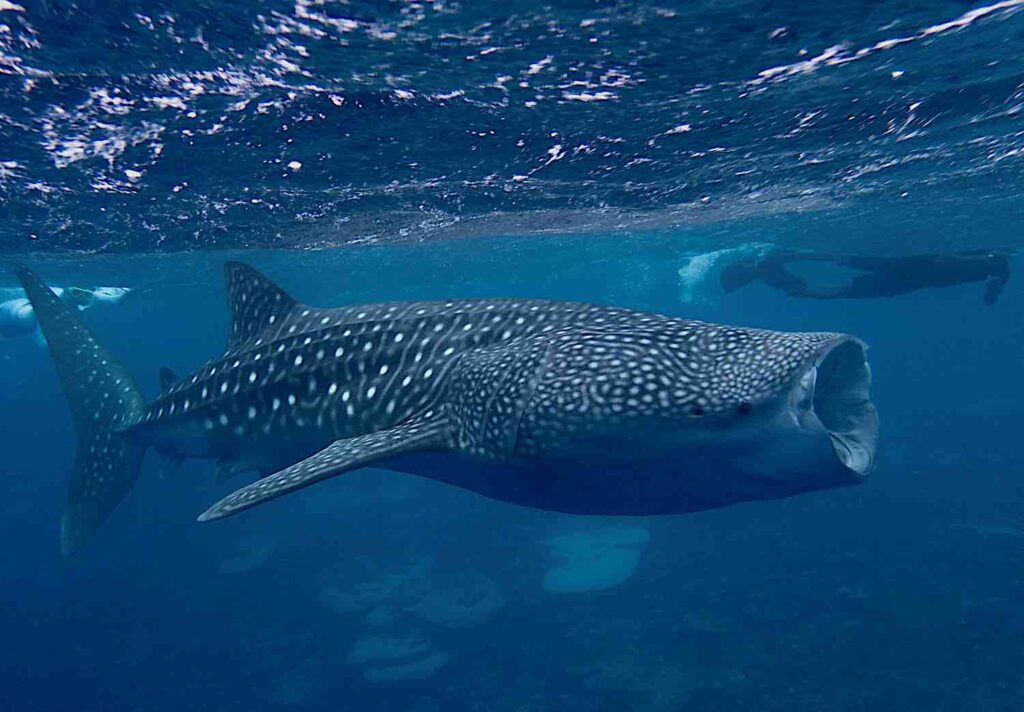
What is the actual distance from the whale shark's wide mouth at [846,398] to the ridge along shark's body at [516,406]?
14mm

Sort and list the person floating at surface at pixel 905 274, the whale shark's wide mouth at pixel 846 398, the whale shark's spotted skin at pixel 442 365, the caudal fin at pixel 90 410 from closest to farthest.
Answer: the whale shark's wide mouth at pixel 846 398 → the whale shark's spotted skin at pixel 442 365 → the caudal fin at pixel 90 410 → the person floating at surface at pixel 905 274

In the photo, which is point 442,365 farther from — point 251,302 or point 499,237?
point 499,237

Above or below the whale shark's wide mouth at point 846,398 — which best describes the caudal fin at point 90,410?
below

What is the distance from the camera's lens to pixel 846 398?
464 centimetres

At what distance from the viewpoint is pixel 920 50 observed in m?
8.43

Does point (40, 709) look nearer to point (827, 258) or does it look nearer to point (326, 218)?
point (326, 218)

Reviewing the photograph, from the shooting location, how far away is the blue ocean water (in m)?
7.43

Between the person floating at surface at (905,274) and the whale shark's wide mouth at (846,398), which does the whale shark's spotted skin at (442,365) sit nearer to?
the whale shark's wide mouth at (846,398)

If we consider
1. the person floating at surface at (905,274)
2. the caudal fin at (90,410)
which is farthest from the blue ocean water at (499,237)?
the person floating at surface at (905,274)

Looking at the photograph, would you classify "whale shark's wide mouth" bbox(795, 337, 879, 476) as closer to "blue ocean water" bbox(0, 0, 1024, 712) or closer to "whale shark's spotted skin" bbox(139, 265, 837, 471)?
"whale shark's spotted skin" bbox(139, 265, 837, 471)

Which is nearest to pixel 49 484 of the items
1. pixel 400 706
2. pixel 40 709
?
pixel 40 709

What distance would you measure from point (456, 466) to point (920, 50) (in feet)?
26.3

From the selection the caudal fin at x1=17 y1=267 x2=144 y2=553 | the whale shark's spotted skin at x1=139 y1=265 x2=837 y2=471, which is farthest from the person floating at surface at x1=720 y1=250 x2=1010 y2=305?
the caudal fin at x1=17 y1=267 x2=144 y2=553

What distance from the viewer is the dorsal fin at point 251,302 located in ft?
25.9
